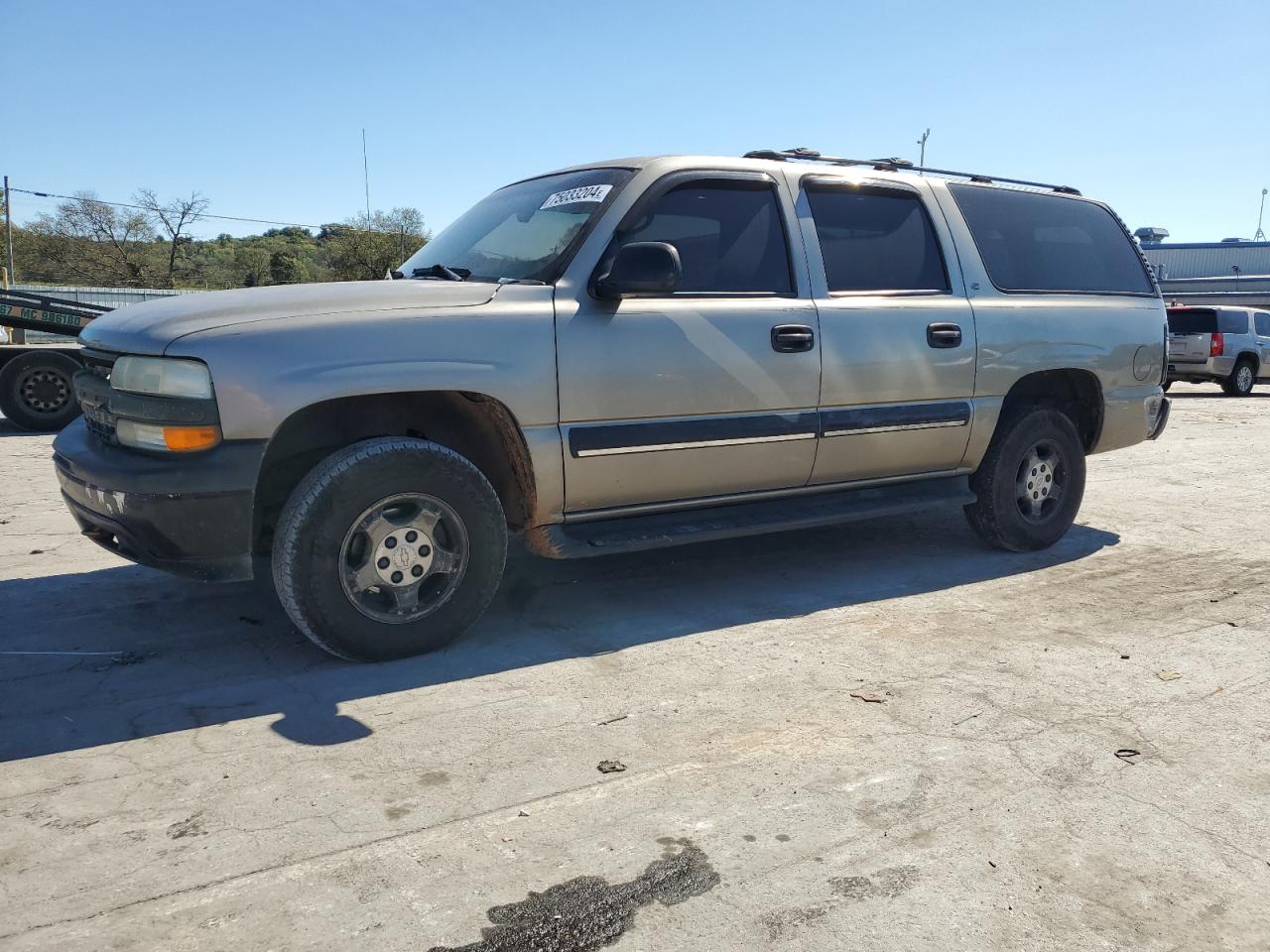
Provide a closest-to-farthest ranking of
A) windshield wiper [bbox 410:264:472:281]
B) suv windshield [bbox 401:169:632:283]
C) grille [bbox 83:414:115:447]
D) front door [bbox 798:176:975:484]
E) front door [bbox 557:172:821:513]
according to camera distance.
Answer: grille [bbox 83:414:115:447] → front door [bbox 557:172:821:513] → suv windshield [bbox 401:169:632:283] → windshield wiper [bbox 410:264:472:281] → front door [bbox 798:176:975:484]

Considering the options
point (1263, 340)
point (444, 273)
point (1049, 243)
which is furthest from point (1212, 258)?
point (444, 273)

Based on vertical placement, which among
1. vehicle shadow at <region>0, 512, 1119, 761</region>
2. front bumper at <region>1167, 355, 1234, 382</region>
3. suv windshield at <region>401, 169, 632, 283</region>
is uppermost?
suv windshield at <region>401, 169, 632, 283</region>

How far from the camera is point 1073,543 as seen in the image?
19.6 ft

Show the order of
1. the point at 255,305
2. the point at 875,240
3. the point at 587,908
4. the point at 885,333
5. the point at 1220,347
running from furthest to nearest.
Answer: the point at 1220,347, the point at 875,240, the point at 885,333, the point at 255,305, the point at 587,908

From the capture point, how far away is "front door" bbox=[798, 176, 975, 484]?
4723 mm

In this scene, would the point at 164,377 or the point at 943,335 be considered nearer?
the point at 164,377

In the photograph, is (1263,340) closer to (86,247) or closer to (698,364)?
(698,364)

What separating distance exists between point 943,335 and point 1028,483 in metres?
1.16

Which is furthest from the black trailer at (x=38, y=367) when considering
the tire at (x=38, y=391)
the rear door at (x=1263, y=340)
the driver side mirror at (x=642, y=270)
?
the rear door at (x=1263, y=340)

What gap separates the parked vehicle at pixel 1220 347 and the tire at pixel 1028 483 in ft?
48.0

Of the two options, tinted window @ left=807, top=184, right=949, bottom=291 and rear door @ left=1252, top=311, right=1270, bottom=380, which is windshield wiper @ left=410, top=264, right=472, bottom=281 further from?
rear door @ left=1252, top=311, right=1270, bottom=380

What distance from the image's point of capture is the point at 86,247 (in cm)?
5756

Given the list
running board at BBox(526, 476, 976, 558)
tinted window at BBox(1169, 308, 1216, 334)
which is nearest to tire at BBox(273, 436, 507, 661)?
running board at BBox(526, 476, 976, 558)

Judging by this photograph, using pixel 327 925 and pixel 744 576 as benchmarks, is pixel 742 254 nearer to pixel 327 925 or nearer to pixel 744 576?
pixel 744 576
